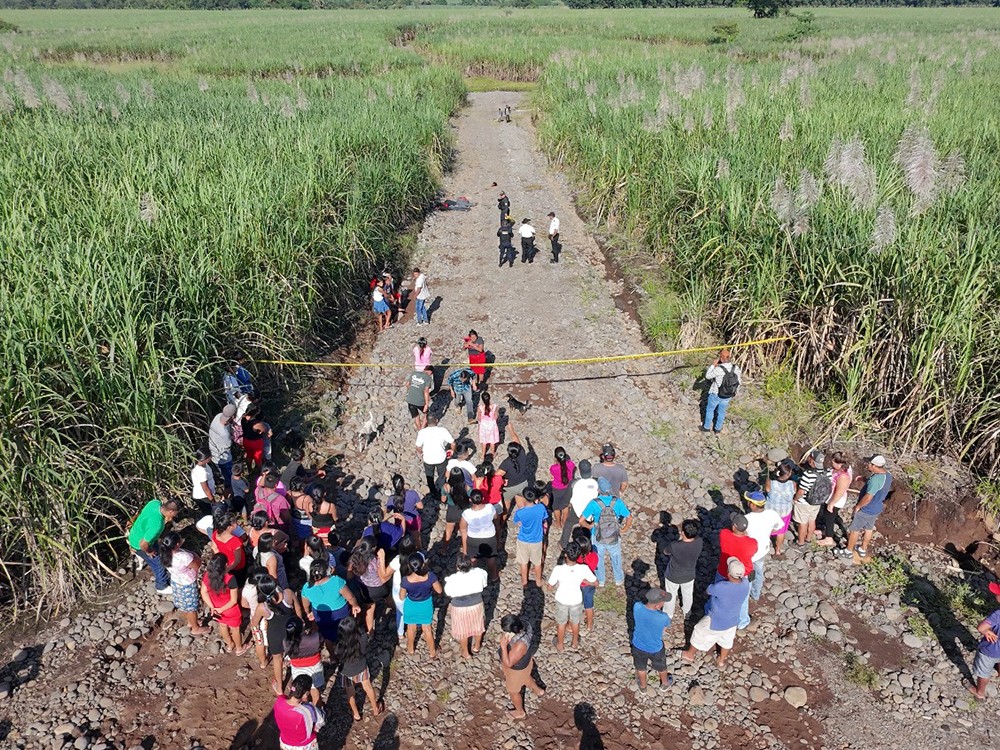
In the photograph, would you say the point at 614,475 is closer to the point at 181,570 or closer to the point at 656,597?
the point at 656,597

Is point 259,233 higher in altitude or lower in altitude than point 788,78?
lower

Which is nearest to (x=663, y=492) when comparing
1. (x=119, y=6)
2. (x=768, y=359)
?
(x=768, y=359)

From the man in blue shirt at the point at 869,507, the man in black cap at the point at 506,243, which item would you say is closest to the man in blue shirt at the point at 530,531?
the man in blue shirt at the point at 869,507

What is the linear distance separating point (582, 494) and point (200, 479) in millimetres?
4353

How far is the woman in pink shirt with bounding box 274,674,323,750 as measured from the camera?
4.63 meters

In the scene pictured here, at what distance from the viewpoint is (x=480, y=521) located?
21.6 feet

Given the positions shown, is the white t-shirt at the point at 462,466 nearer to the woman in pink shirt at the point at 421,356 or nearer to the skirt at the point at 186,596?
the woman in pink shirt at the point at 421,356

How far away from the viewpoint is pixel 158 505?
21.0ft

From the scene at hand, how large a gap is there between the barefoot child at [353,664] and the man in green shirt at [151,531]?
2.21 meters

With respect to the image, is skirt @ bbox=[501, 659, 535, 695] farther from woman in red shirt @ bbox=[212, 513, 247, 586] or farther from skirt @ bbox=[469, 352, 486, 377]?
skirt @ bbox=[469, 352, 486, 377]

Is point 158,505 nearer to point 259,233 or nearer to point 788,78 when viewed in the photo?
point 259,233

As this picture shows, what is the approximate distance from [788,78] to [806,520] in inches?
689

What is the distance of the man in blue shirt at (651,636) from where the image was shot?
5.47 metres

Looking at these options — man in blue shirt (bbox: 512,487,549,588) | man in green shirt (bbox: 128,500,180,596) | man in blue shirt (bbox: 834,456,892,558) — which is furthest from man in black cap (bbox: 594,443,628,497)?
man in green shirt (bbox: 128,500,180,596)
